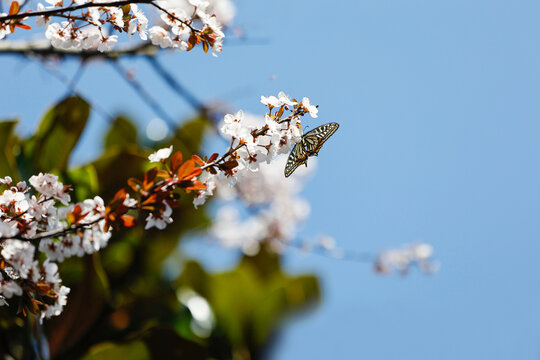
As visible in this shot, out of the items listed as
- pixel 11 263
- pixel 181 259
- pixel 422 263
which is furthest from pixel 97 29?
pixel 422 263

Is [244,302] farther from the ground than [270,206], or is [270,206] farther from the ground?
[270,206]

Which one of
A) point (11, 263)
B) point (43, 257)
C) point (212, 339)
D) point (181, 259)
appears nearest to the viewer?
point (11, 263)

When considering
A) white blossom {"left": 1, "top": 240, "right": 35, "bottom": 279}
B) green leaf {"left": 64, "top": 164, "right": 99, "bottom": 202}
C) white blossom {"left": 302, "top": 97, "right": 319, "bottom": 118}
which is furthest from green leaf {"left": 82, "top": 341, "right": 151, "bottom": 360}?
white blossom {"left": 302, "top": 97, "right": 319, "bottom": 118}

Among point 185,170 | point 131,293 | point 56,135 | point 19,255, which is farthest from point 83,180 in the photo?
point 185,170

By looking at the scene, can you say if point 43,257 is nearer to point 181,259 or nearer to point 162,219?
point 162,219

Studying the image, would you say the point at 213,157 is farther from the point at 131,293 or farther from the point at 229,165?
the point at 131,293

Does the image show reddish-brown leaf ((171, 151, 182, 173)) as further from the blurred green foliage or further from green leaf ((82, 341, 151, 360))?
green leaf ((82, 341, 151, 360))
